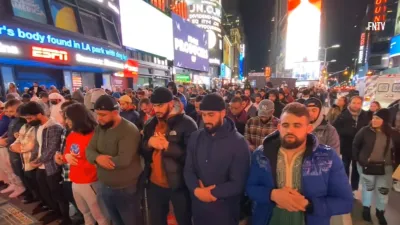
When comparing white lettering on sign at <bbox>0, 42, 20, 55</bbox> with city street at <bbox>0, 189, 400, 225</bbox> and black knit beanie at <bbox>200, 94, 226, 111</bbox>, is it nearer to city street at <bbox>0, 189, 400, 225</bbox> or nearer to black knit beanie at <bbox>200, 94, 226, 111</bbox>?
city street at <bbox>0, 189, 400, 225</bbox>

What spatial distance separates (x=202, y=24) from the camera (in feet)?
212

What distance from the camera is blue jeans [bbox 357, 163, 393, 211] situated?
3.90 metres

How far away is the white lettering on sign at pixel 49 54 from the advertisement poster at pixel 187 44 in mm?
11123

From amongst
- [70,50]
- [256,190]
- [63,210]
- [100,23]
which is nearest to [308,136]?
[256,190]

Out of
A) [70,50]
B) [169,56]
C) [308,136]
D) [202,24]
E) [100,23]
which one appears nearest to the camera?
[308,136]

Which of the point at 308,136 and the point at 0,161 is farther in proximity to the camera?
the point at 0,161

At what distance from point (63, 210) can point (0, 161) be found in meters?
2.61

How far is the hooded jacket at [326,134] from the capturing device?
3.68 meters

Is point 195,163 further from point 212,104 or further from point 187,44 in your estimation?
point 187,44

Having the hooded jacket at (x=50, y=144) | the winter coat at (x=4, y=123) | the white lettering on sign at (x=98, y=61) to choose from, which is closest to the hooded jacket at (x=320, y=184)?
the hooded jacket at (x=50, y=144)

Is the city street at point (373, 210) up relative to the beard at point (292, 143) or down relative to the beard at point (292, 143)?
down

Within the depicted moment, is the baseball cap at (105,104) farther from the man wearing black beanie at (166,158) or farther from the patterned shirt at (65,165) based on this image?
the patterned shirt at (65,165)

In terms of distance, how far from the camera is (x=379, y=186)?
12.9ft

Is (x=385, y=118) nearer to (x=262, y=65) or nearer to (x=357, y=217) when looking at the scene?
(x=357, y=217)
